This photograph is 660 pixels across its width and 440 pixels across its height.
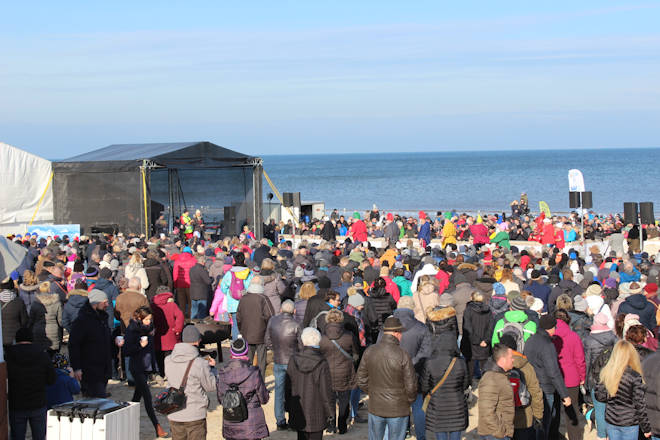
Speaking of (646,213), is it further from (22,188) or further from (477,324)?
(22,188)

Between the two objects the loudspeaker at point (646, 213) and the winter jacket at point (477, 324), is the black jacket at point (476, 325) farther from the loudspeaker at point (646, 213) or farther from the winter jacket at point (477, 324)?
the loudspeaker at point (646, 213)

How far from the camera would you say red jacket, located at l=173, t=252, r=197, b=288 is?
11.8 m

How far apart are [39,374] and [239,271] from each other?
13.3 feet

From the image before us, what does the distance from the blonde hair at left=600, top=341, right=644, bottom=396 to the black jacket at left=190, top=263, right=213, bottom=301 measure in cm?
689

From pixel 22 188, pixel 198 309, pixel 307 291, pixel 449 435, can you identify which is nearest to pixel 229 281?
pixel 198 309

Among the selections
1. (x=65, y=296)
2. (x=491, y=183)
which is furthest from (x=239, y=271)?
(x=491, y=183)

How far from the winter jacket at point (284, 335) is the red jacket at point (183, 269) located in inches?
175

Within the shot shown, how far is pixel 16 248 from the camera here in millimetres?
6457

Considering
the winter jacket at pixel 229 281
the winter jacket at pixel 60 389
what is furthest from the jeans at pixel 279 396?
the winter jacket at pixel 229 281

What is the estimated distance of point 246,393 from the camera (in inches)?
223

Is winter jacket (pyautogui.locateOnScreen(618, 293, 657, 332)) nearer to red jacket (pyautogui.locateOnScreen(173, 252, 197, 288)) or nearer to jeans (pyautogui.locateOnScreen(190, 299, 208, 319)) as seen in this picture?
jeans (pyautogui.locateOnScreen(190, 299, 208, 319))

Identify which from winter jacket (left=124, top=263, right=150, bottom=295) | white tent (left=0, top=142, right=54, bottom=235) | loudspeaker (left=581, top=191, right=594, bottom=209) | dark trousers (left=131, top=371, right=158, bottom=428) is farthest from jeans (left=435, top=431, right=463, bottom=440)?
white tent (left=0, top=142, right=54, bottom=235)

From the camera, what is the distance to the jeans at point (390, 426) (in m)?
6.05

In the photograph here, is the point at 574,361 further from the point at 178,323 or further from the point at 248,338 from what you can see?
the point at 178,323
